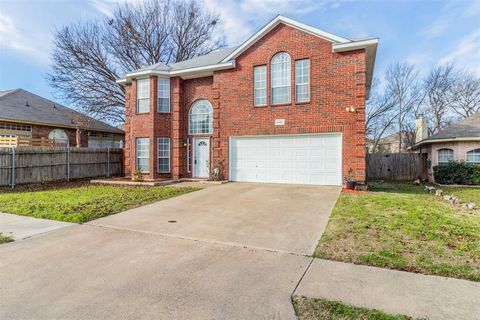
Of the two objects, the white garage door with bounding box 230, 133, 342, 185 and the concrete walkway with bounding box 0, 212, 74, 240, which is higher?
the white garage door with bounding box 230, 133, 342, 185

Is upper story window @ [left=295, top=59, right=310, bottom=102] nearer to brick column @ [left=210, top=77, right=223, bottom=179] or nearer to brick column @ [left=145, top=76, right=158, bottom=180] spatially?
brick column @ [left=210, top=77, right=223, bottom=179]

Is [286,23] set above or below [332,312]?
above

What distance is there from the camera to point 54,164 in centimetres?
1410

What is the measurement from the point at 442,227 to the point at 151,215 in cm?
664

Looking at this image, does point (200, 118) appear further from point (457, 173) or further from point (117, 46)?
point (117, 46)

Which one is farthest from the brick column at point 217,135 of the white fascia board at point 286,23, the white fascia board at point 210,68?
the white fascia board at point 286,23

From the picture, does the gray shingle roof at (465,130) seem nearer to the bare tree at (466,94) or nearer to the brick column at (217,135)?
the brick column at (217,135)

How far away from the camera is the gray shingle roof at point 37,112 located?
58.3 feet

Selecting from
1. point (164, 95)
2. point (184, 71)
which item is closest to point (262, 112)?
point (184, 71)

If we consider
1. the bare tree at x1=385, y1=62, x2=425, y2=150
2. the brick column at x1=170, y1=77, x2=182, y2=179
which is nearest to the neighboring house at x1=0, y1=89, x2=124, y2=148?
the brick column at x1=170, y1=77, x2=182, y2=179

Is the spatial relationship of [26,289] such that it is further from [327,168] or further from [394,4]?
[394,4]

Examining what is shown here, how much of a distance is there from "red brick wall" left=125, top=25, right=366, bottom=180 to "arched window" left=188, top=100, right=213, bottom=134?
1.10 ft

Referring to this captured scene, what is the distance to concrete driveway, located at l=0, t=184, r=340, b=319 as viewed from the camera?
277 centimetres

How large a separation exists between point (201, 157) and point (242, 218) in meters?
8.68
